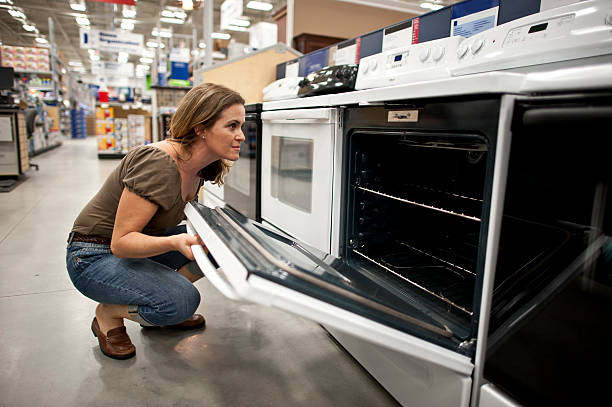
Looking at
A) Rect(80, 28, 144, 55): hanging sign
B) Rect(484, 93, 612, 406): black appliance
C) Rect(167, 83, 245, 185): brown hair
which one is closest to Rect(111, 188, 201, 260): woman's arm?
Rect(167, 83, 245, 185): brown hair

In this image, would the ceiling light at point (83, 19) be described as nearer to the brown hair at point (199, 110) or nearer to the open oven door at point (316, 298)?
the brown hair at point (199, 110)

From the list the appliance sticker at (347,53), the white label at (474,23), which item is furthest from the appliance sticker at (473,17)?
the appliance sticker at (347,53)

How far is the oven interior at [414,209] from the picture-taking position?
5.12ft

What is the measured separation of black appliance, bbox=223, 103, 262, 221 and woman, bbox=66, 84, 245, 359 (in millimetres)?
895

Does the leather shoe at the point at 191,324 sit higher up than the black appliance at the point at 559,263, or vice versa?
the black appliance at the point at 559,263

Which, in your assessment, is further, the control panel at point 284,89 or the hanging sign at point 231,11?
the hanging sign at point 231,11

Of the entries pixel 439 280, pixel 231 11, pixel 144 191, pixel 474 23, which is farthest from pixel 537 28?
pixel 231 11

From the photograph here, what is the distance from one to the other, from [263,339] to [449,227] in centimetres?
96

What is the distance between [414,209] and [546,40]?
0.82m

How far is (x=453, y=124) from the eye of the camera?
1091mm

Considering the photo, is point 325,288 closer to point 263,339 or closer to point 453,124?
point 453,124

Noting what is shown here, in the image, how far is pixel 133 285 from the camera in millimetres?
1524

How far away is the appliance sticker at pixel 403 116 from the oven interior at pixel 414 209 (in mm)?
182

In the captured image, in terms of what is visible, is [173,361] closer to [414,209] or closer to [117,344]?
[117,344]
